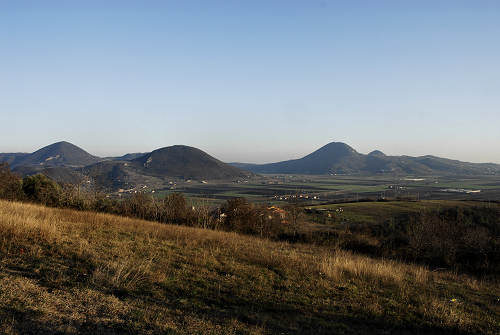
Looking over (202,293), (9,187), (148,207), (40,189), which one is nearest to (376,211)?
(148,207)

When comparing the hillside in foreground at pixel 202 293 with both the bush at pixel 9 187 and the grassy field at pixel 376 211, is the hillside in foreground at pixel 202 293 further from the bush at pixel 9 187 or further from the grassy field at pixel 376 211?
the grassy field at pixel 376 211

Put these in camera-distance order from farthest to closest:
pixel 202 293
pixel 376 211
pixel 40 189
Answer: pixel 376 211 < pixel 40 189 < pixel 202 293

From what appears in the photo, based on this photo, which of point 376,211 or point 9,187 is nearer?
point 9,187

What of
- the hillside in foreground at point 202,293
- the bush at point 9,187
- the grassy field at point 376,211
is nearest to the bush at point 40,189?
the bush at point 9,187

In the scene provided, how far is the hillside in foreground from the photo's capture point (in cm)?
523

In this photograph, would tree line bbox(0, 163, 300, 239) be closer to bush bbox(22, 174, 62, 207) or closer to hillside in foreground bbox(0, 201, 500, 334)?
bush bbox(22, 174, 62, 207)

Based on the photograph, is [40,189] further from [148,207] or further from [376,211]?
[376,211]

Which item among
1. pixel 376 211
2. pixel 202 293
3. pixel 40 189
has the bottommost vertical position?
pixel 376 211

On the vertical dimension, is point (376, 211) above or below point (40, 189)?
below

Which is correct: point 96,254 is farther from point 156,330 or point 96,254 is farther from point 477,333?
point 477,333

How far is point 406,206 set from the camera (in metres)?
69.9

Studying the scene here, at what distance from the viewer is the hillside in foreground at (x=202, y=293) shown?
5.23 meters

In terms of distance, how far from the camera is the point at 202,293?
6.82 meters

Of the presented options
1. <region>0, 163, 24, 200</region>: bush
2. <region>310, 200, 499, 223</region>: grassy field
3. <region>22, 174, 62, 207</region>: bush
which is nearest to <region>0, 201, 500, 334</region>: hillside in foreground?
<region>22, 174, 62, 207</region>: bush
